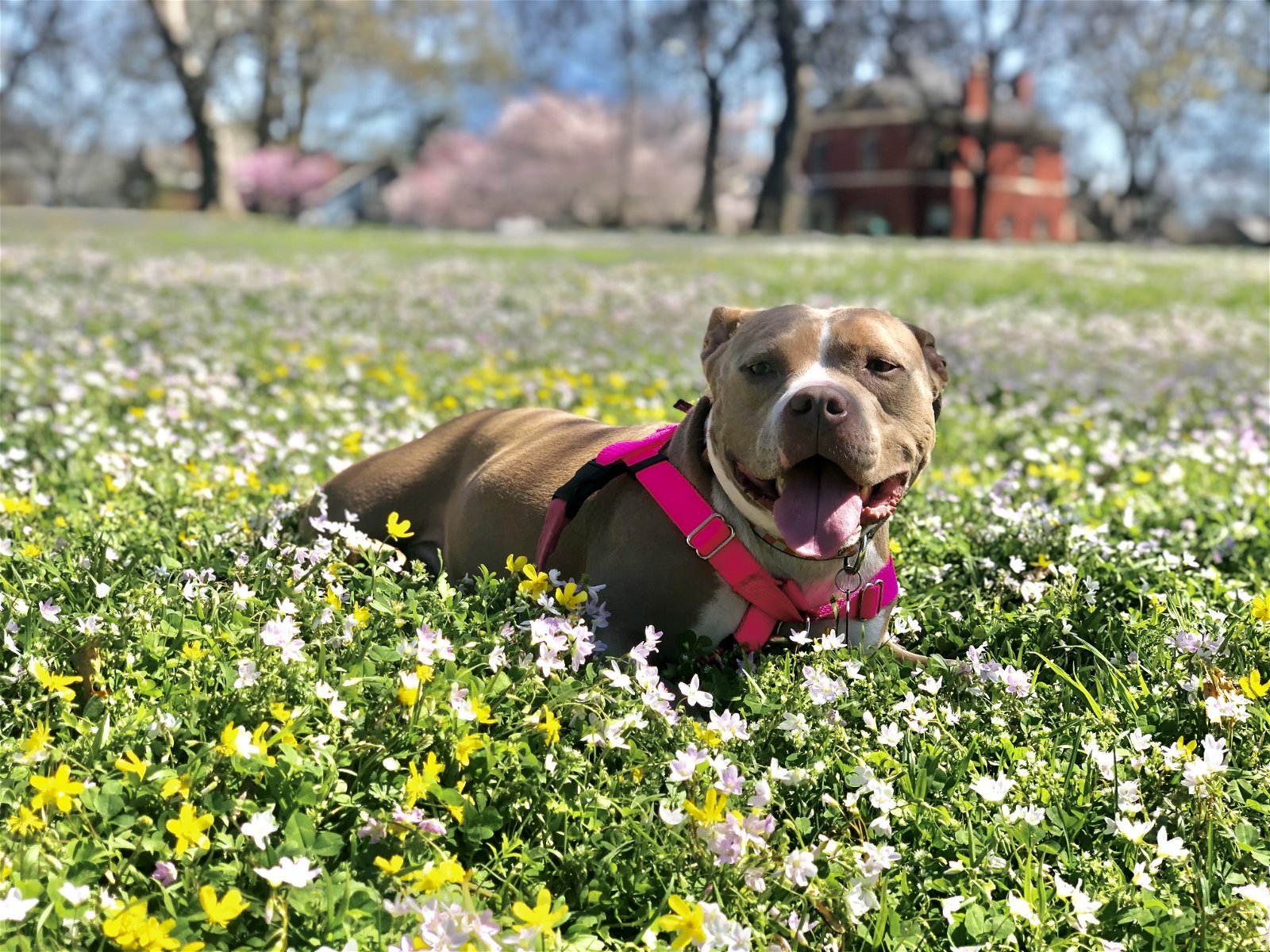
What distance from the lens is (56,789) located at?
7.07 feet

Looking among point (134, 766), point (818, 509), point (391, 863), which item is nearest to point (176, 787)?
point (134, 766)

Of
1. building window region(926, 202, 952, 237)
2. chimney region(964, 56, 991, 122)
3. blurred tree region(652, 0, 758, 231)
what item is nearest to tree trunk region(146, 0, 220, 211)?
blurred tree region(652, 0, 758, 231)

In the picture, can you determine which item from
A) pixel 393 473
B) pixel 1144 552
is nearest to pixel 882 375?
pixel 1144 552

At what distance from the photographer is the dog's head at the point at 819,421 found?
296cm

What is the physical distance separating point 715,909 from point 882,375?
166 centimetres

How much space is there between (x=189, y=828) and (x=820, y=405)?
1.73 metres

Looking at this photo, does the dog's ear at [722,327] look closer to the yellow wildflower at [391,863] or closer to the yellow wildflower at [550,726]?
the yellow wildflower at [550,726]

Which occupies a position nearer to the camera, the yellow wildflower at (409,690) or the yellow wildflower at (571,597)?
the yellow wildflower at (409,690)

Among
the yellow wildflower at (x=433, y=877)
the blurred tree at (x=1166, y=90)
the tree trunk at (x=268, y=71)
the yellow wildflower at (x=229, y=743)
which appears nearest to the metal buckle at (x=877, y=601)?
the yellow wildflower at (x=433, y=877)

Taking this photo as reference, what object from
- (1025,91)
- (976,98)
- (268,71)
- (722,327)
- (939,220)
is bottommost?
(939,220)

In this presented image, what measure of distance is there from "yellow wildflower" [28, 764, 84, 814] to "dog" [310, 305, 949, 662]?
137 centimetres

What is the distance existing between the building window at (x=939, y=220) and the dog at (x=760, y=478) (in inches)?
2488

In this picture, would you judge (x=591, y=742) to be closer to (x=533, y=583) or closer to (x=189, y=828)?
(x=533, y=583)

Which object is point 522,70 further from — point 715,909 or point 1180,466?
point 715,909
